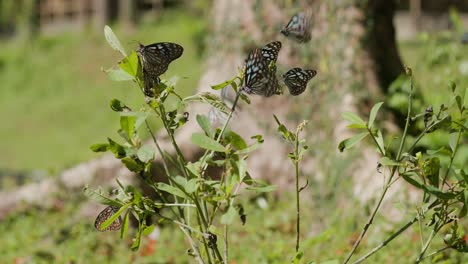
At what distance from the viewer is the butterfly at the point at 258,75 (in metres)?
2.02

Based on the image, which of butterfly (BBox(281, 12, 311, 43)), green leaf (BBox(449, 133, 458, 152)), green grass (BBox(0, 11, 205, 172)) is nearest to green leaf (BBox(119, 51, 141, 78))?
butterfly (BBox(281, 12, 311, 43))

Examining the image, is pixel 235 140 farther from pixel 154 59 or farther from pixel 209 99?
pixel 154 59

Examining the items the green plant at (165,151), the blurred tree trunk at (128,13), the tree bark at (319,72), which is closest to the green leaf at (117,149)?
the green plant at (165,151)

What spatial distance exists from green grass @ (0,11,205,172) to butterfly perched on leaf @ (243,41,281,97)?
8326 millimetres

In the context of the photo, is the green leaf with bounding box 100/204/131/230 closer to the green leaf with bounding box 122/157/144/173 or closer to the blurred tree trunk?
the green leaf with bounding box 122/157/144/173

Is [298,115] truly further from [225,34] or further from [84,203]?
[84,203]

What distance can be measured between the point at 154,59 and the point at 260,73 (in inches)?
10.3

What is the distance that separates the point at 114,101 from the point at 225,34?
166 inches

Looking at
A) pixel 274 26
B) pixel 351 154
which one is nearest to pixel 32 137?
pixel 274 26

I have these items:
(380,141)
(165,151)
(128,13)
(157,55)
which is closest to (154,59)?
(157,55)

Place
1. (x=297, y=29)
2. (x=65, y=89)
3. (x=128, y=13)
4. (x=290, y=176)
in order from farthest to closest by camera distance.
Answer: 1. (x=128, y=13)
2. (x=65, y=89)
3. (x=290, y=176)
4. (x=297, y=29)

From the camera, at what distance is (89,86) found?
54.3 feet

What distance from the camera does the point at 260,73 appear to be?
2.02m

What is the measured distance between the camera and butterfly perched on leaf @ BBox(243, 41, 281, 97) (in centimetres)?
202
